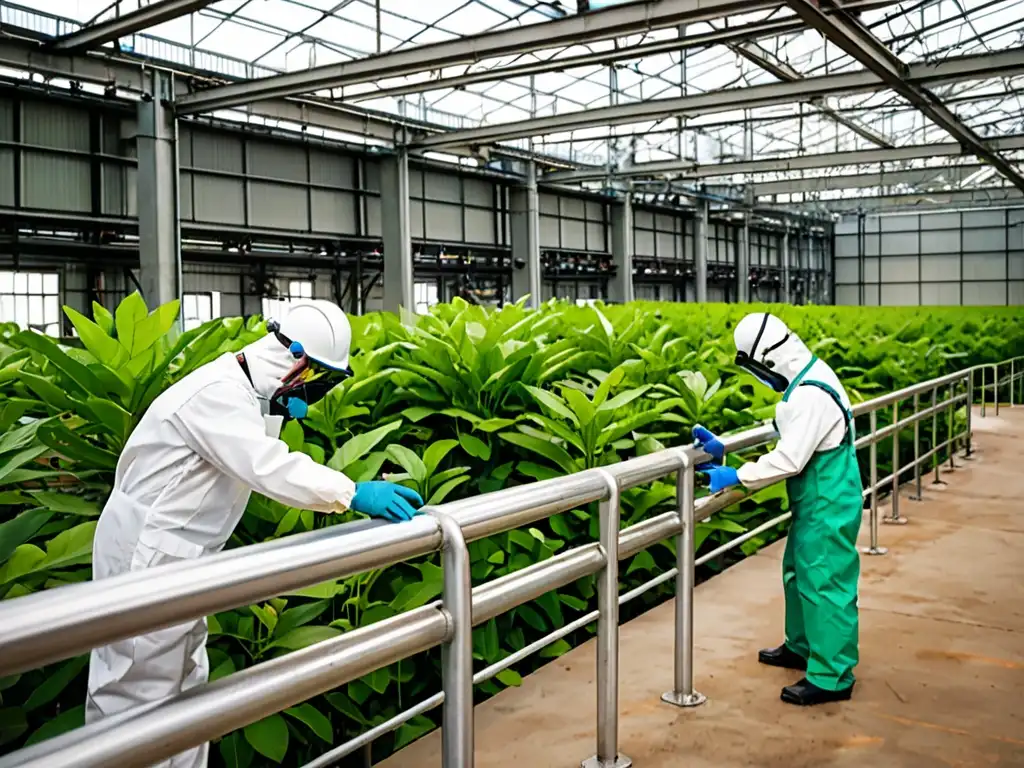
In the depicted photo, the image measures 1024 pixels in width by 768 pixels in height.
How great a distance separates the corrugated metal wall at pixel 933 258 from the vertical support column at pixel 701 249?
13453mm

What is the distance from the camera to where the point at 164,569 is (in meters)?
1.32

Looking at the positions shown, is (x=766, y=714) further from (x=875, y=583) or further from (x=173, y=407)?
(x=173, y=407)

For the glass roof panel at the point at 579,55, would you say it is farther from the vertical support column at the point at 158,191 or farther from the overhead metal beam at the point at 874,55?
the vertical support column at the point at 158,191

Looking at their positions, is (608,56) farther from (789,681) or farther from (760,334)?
(789,681)

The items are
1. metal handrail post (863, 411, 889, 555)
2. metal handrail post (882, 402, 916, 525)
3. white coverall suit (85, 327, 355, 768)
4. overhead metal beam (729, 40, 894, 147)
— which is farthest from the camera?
overhead metal beam (729, 40, 894, 147)

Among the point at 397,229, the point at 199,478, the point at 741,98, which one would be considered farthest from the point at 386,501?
the point at 397,229

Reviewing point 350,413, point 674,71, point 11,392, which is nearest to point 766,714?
point 350,413

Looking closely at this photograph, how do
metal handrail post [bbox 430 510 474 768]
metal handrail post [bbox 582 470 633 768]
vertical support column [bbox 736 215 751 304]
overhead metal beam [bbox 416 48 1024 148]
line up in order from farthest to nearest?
vertical support column [bbox 736 215 751 304] → overhead metal beam [bbox 416 48 1024 148] → metal handrail post [bbox 582 470 633 768] → metal handrail post [bbox 430 510 474 768]

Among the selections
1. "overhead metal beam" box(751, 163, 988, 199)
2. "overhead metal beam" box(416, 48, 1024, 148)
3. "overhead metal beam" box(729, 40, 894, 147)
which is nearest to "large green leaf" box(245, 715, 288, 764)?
"overhead metal beam" box(729, 40, 894, 147)

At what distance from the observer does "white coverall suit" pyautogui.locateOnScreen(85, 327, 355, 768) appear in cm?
213

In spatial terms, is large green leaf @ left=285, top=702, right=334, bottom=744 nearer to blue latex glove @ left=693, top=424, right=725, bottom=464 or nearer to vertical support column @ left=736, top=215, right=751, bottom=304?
blue latex glove @ left=693, top=424, right=725, bottom=464

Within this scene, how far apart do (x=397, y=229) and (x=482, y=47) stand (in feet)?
Answer: 21.4

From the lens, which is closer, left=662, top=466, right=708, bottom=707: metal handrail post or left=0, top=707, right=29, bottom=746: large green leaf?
left=0, top=707, right=29, bottom=746: large green leaf

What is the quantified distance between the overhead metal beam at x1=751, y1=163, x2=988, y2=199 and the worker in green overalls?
28.0 m
